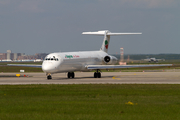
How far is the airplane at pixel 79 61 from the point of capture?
136ft

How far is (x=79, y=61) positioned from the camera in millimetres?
46219

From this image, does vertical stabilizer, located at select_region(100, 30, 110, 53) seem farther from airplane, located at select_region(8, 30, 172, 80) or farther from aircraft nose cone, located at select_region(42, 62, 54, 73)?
aircraft nose cone, located at select_region(42, 62, 54, 73)

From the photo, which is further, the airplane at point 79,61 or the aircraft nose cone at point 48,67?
the airplane at point 79,61

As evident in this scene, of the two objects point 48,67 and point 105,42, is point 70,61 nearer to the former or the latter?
point 48,67

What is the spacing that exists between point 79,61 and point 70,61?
2356mm

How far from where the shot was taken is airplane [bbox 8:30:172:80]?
41.4 meters

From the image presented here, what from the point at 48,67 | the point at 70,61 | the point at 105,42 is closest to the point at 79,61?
the point at 70,61

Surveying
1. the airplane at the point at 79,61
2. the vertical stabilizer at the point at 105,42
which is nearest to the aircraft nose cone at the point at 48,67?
the airplane at the point at 79,61

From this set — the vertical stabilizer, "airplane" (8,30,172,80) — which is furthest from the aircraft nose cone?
the vertical stabilizer

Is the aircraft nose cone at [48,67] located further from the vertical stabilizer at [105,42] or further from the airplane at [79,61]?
the vertical stabilizer at [105,42]
